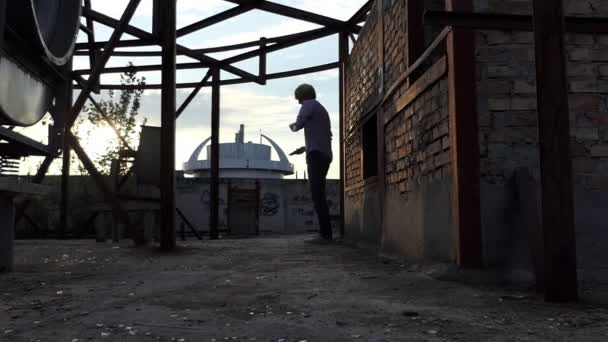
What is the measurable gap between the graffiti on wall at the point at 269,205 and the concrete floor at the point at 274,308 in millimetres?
13054

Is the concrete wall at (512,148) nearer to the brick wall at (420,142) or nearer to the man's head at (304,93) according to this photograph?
the brick wall at (420,142)

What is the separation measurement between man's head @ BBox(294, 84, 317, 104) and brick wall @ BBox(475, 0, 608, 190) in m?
4.18

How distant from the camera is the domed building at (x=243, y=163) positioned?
28.6 meters

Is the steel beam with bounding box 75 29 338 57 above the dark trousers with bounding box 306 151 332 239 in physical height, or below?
above

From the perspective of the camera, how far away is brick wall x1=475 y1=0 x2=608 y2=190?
10.2ft

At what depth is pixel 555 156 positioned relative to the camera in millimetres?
2350

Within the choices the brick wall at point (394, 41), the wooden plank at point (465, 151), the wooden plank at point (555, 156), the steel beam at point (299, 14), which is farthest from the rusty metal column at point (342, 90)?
the wooden plank at point (555, 156)

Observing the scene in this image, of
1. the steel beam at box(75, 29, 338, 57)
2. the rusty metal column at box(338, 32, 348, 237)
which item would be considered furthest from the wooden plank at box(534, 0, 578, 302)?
the steel beam at box(75, 29, 338, 57)

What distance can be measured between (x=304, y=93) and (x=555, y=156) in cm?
511

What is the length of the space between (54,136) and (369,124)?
3.65 metres

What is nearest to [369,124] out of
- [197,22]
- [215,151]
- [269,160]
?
[197,22]

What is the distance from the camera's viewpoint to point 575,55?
3.20 m

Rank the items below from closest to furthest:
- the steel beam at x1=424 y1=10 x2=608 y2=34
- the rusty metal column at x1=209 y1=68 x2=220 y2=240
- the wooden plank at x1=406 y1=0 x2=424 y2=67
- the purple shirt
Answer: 1. the steel beam at x1=424 y1=10 x2=608 y2=34
2. the wooden plank at x1=406 y1=0 x2=424 y2=67
3. the purple shirt
4. the rusty metal column at x1=209 y1=68 x2=220 y2=240

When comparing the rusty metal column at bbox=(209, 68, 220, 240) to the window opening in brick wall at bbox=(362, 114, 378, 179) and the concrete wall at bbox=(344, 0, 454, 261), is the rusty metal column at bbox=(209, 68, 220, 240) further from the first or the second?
the window opening in brick wall at bbox=(362, 114, 378, 179)
